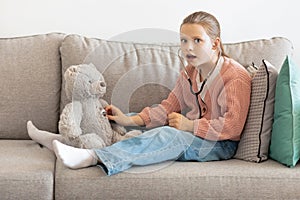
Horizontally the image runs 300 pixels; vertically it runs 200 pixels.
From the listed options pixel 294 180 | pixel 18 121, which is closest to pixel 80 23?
pixel 18 121

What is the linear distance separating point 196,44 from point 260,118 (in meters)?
0.35

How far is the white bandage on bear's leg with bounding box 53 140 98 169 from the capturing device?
195 cm

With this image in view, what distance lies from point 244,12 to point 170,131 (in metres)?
0.94

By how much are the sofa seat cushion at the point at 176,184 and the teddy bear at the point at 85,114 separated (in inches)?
8.0

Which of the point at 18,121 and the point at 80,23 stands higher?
the point at 80,23

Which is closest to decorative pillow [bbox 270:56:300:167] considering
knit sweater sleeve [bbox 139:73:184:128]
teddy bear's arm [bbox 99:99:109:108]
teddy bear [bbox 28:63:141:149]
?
knit sweater sleeve [bbox 139:73:184:128]

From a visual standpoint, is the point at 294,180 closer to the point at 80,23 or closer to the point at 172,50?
the point at 172,50

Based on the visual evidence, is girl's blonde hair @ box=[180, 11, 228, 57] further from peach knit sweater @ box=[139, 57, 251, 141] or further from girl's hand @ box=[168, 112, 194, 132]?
girl's hand @ box=[168, 112, 194, 132]

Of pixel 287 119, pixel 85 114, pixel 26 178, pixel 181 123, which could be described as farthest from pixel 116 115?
pixel 287 119

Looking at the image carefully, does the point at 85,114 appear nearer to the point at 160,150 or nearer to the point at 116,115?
the point at 116,115

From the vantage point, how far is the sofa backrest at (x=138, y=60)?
238 cm

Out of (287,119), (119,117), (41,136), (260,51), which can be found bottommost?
(41,136)

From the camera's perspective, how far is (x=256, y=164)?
2053 millimetres

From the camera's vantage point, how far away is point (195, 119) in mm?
2195
